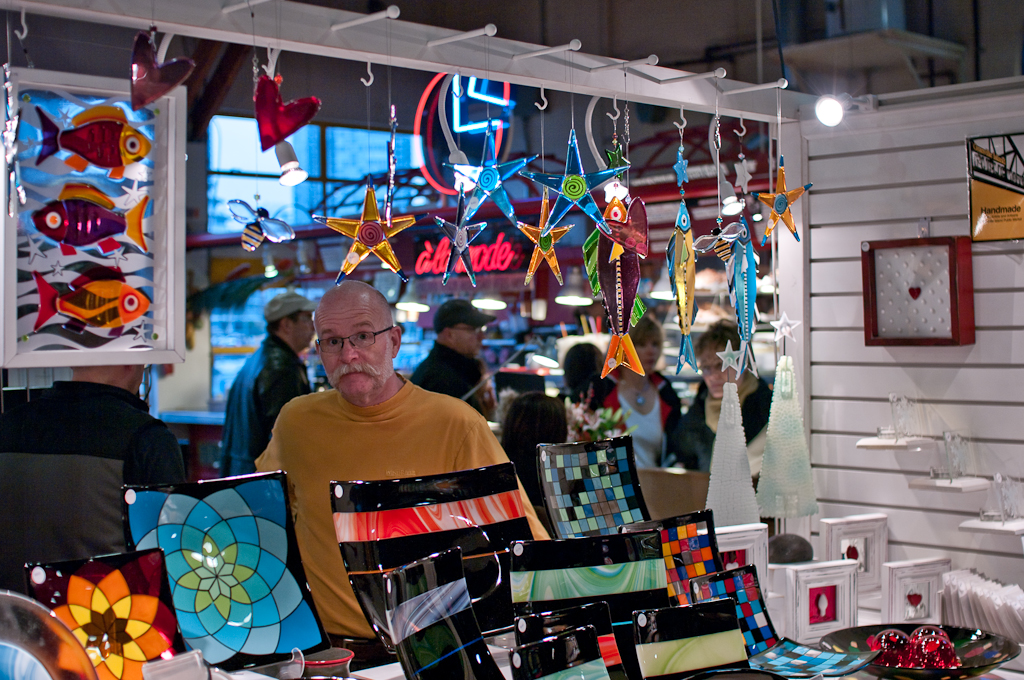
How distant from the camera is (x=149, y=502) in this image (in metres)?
1.93

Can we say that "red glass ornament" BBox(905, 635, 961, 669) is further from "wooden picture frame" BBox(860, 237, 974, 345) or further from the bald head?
"wooden picture frame" BBox(860, 237, 974, 345)

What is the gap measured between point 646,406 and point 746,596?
3294 millimetres

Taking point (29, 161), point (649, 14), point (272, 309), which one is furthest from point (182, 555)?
point (649, 14)

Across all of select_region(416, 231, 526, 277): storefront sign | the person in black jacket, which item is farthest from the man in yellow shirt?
select_region(416, 231, 526, 277): storefront sign

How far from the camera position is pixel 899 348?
166 inches

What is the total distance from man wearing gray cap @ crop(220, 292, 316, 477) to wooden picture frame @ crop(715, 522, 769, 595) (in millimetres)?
2171

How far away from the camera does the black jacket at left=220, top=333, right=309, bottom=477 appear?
438 cm

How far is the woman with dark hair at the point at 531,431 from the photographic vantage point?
3.94 meters

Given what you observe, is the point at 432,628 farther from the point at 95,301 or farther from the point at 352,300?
the point at 95,301

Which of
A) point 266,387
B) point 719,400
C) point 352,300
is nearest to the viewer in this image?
point 352,300

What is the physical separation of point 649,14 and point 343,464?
9.90ft

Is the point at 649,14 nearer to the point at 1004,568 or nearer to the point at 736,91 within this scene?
the point at 736,91

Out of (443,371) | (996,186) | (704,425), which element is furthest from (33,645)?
(704,425)

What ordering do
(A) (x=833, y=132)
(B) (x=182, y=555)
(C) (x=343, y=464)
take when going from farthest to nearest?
1. (A) (x=833, y=132)
2. (C) (x=343, y=464)
3. (B) (x=182, y=555)
